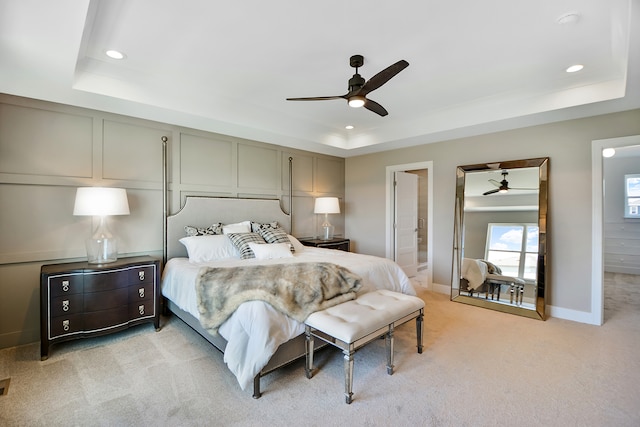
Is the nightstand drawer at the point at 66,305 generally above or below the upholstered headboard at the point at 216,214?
below

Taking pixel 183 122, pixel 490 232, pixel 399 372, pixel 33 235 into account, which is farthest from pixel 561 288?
pixel 33 235

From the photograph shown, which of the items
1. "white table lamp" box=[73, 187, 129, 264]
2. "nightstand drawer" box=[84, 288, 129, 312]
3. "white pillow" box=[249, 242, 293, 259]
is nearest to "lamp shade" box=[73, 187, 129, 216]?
"white table lamp" box=[73, 187, 129, 264]

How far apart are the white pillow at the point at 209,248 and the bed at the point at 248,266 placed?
0.01m

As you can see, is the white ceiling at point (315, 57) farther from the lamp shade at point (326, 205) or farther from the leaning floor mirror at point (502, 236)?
the lamp shade at point (326, 205)

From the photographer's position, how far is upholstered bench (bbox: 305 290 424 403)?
2.06 meters

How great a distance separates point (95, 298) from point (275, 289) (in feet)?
6.11

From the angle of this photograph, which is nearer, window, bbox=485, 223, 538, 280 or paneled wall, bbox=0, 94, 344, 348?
paneled wall, bbox=0, 94, 344, 348

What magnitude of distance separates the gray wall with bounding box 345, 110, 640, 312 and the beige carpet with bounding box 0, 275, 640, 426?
2.37 feet

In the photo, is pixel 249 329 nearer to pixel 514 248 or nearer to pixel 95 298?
pixel 95 298

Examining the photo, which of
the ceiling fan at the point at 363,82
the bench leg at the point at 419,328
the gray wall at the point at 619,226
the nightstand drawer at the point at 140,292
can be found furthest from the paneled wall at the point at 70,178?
the gray wall at the point at 619,226

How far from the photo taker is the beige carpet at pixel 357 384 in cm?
191

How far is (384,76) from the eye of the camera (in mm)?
2363

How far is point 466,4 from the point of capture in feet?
6.68

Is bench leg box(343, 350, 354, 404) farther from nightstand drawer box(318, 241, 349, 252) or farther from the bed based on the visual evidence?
nightstand drawer box(318, 241, 349, 252)
